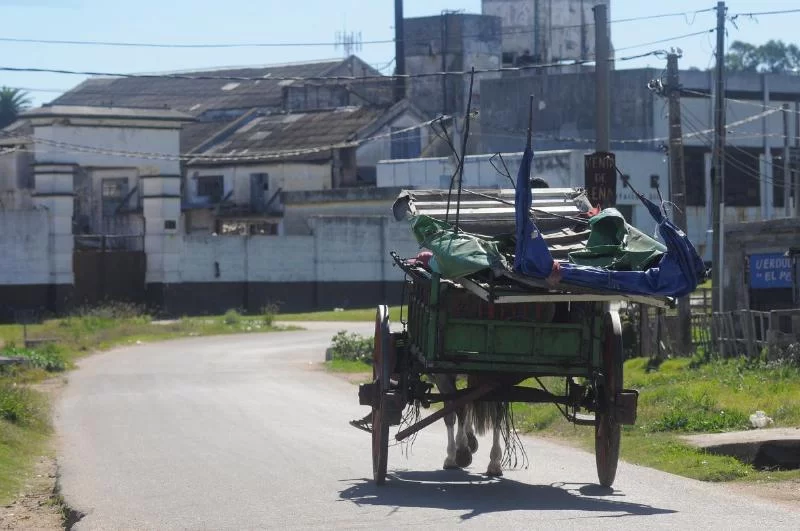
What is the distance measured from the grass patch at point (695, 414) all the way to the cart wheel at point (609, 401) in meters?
1.76

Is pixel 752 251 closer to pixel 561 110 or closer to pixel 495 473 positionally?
pixel 495 473

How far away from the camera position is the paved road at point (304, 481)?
9.45 meters

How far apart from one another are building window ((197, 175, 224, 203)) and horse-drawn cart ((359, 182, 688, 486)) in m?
51.0

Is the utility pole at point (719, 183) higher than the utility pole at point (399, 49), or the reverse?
the utility pole at point (399, 49)

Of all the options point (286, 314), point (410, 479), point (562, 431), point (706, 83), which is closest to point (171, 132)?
point (286, 314)

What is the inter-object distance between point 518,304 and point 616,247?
Answer: 35.9 inches

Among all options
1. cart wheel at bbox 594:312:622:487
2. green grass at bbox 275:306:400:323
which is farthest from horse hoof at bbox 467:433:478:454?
green grass at bbox 275:306:400:323

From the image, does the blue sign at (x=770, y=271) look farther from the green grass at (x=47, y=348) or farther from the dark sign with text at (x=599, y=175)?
the green grass at (x=47, y=348)

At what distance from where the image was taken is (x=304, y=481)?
1155 centimetres

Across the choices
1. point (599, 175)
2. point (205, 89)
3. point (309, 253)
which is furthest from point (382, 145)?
point (599, 175)

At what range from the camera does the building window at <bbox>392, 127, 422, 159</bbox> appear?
2464 inches

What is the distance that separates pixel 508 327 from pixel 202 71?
76264 mm

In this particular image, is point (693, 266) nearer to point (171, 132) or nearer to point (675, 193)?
point (675, 193)

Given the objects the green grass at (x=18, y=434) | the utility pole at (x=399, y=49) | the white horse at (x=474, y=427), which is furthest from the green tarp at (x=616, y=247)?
the utility pole at (x=399, y=49)
